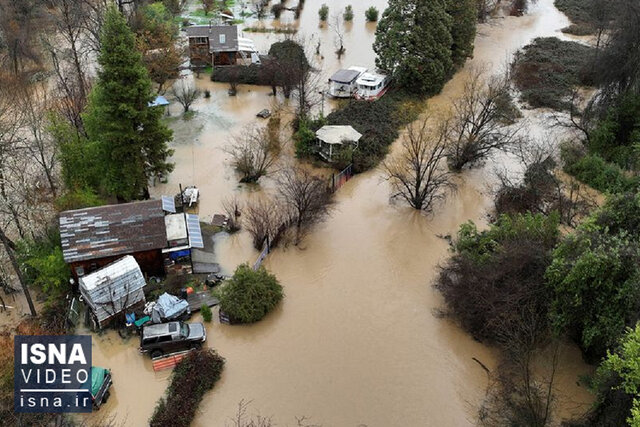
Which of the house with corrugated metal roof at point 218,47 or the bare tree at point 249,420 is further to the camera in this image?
the house with corrugated metal roof at point 218,47

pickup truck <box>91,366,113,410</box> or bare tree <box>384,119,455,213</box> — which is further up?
bare tree <box>384,119,455,213</box>

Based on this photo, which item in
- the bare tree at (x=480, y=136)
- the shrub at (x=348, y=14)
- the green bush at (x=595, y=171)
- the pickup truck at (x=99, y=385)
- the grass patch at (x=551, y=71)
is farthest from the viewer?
the shrub at (x=348, y=14)

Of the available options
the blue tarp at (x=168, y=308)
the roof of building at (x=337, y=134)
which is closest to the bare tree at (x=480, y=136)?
the roof of building at (x=337, y=134)

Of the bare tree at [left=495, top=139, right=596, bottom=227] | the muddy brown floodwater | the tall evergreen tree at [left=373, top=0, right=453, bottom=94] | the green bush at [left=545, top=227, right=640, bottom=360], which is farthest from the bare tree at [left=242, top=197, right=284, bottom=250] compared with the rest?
the tall evergreen tree at [left=373, top=0, right=453, bottom=94]

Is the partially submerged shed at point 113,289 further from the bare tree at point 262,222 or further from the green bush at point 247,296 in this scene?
the bare tree at point 262,222

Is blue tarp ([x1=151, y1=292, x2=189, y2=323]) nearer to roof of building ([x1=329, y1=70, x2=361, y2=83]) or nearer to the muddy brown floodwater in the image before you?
the muddy brown floodwater

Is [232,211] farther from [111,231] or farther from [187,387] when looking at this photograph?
[187,387]

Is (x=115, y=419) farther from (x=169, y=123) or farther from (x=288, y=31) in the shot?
(x=288, y=31)
